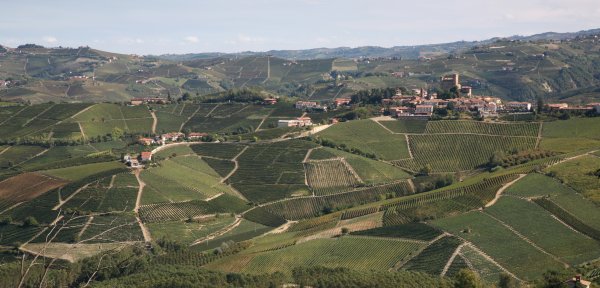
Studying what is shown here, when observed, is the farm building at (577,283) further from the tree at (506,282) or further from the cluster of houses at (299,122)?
the cluster of houses at (299,122)

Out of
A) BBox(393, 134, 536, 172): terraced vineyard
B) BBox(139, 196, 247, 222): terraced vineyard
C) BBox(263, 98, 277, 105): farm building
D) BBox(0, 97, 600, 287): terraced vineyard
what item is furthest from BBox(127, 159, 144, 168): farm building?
BBox(263, 98, 277, 105): farm building

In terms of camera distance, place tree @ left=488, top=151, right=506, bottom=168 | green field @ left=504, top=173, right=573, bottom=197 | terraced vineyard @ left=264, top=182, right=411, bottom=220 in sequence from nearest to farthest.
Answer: green field @ left=504, top=173, right=573, bottom=197 → terraced vineyard @ left=264, top=182, right=411, bottom=220 → tree @ left=488, top=151, right=506, bottom=168

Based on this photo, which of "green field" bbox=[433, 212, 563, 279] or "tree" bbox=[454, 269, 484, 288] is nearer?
"tree" bbox=[454, 269, 484, 288]

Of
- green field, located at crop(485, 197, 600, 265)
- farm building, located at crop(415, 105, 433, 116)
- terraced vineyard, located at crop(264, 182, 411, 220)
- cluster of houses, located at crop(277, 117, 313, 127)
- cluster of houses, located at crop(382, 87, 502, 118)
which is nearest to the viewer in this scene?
green field, located at crop(485, 197, 600, 265)

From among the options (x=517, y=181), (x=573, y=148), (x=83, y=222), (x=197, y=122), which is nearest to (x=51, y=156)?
(x=197, y=122)

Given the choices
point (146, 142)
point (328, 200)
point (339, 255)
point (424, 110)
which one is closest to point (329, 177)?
point (328, 200)

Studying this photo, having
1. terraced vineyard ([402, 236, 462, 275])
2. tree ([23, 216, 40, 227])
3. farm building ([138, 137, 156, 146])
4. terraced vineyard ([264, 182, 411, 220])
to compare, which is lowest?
terraced vineyard ([264, 182, 411, 220])

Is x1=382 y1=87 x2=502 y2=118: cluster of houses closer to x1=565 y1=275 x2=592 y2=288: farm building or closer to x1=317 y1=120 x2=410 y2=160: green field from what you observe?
x1=317 y1=120 x2=410 y2=160: green field
